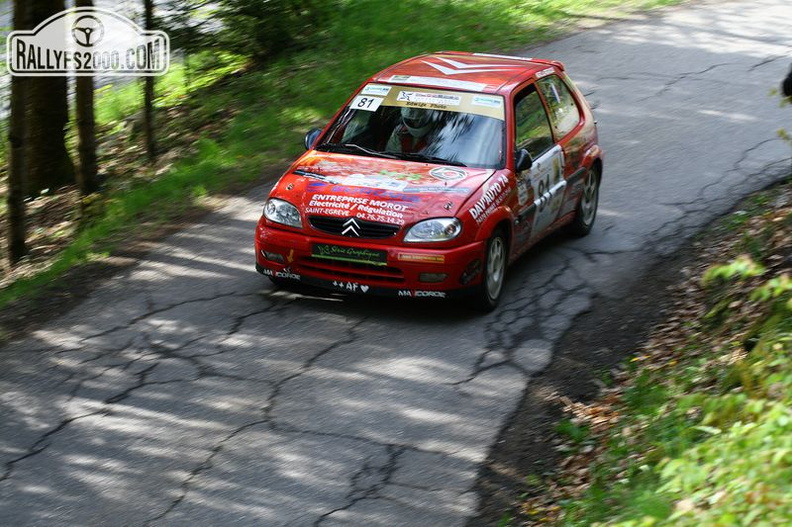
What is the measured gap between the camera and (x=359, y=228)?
8281mm

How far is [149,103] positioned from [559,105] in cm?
589

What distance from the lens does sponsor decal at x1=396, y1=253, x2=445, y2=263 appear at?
819cm

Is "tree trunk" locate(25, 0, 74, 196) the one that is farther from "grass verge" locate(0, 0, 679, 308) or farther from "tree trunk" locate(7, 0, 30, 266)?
"tree trunk" locate(7, 0, 30, 266)

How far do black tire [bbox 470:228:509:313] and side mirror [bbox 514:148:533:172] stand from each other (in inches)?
22.4

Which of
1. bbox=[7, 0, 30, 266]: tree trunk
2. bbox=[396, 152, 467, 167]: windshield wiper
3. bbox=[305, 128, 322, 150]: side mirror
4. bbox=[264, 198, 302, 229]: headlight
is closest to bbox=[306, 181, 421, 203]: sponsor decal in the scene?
bbox=[264, 198, 302, 229]: headlight

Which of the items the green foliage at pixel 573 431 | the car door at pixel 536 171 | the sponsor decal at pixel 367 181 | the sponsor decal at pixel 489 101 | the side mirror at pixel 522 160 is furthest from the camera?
the sponsor decal at pixel 489 101

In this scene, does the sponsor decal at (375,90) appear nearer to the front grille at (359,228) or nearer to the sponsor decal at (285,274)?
the front grille at (359,228)

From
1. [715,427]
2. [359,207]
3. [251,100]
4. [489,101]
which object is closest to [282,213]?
[359,207]

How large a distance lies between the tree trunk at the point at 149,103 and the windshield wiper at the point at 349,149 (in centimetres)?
472

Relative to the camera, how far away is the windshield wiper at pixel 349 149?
906cm

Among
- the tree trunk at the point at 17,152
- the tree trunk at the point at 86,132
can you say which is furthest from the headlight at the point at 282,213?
the tree trunk at the point at 86,132

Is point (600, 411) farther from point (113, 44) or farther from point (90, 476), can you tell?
point (113, 44)

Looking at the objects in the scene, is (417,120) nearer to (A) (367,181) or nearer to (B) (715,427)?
(A) (367,181)

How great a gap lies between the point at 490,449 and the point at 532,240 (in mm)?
3217
